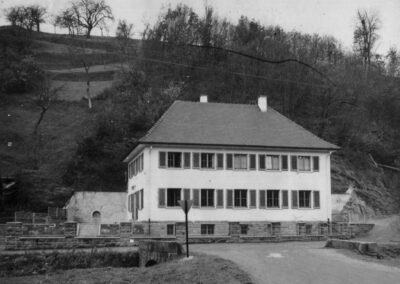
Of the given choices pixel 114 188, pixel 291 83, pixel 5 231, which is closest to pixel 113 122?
pixel 114 188

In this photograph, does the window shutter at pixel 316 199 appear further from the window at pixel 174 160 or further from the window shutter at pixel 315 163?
the window at pixel 174 160

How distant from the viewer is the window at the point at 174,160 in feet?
145

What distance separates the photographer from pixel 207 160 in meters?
45.0

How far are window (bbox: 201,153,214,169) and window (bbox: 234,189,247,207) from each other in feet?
8.22

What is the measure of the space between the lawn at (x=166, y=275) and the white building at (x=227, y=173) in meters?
19.3

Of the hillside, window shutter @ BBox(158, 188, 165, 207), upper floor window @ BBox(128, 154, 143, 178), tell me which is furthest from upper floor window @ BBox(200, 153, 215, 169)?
the hillside

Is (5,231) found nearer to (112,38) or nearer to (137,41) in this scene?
(137,41)

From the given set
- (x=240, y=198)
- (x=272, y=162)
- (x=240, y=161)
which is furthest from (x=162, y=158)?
(x=272, y=162)

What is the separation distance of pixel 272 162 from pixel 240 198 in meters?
3.52

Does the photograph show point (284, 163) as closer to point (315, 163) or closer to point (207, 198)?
point (315, 163)

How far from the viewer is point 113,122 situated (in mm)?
Result: 64438

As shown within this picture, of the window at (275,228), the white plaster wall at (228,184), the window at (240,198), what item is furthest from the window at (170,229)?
the window at (275,228)

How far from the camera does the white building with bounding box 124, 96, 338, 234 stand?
43812 millimetres

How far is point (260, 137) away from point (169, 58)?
2837 centimetres
